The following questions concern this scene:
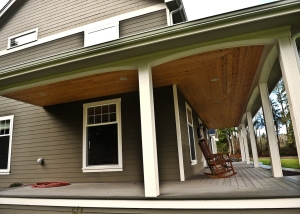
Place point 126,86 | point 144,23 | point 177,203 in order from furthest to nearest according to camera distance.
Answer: point 144,23
point 126,86
point 177,203

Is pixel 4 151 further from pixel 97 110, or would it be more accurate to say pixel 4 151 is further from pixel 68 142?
pixel 97 110

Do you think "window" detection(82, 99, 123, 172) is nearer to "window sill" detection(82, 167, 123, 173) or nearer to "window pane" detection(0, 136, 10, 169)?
"window sill" detection(82, 167, 123, 173)

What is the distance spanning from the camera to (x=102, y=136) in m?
5.64

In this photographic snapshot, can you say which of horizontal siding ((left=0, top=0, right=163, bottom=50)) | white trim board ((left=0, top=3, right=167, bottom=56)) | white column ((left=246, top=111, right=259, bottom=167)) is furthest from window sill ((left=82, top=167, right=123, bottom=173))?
Answer: white column ((left=246, top=111, right=259, bottom=167))

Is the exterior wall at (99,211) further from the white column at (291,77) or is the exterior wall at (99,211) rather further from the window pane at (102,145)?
the window pane at (102,145)

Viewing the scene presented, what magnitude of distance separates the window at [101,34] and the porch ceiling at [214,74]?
2275 mm

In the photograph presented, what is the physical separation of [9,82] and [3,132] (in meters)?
3.42

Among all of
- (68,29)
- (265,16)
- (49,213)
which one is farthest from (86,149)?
(265,16)

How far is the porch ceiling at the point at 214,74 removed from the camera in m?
3.74

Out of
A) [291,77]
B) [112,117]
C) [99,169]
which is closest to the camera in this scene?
[291,77]

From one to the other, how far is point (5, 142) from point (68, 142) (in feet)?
7.98

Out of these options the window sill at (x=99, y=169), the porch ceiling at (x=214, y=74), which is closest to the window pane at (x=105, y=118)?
the window sill at (x=99, y=169)

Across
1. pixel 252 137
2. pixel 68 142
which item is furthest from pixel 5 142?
pixel 252 137

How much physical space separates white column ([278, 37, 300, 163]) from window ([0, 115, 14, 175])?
23.6 ft
